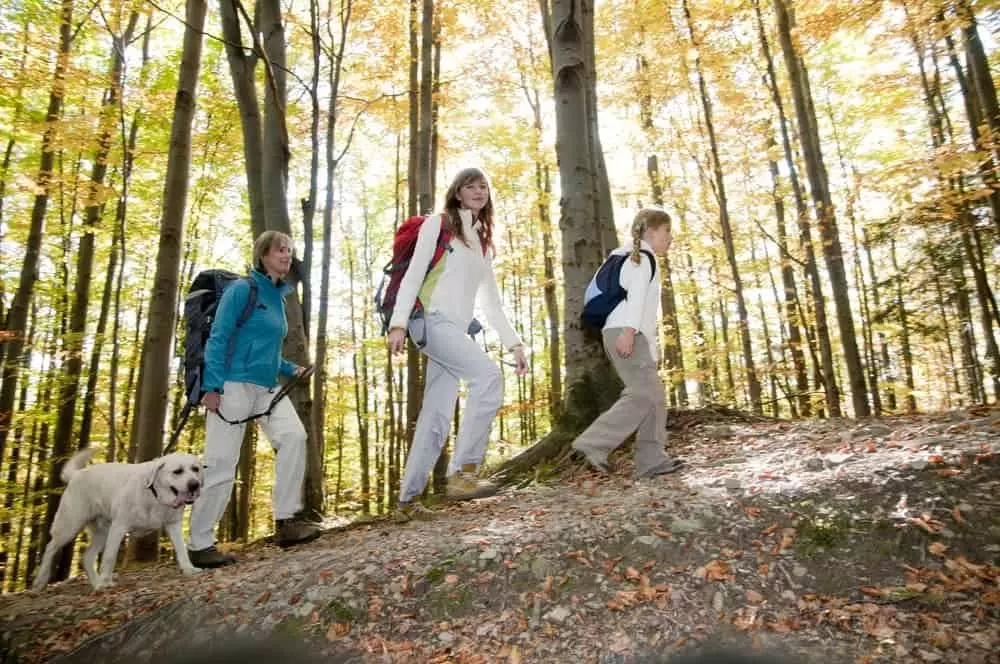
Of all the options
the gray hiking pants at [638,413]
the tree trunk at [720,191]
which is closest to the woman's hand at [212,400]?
the gray hiking pants at [638,413]

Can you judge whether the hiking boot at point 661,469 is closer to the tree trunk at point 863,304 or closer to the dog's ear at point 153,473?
the dog's ear at point 153,473

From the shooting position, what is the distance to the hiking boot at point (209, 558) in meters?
4.07

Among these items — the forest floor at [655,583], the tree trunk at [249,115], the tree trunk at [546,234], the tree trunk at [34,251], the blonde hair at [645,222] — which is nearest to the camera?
the forest floor at [655,583]

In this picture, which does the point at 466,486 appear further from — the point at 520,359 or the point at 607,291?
the point at 607,291

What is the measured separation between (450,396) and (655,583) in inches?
80.9

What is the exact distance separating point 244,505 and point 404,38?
382 inches

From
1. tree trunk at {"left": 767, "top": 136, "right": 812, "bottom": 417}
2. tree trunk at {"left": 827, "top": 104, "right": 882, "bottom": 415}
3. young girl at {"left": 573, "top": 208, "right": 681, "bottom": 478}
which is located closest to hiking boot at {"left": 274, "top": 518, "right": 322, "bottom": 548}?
young girl at {"left": 573, "top": 208, "right": 681, "bottom": 478}

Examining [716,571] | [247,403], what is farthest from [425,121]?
[716,571]

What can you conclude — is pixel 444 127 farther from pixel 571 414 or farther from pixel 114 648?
pixel 114 648

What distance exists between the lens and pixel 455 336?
3.97 m

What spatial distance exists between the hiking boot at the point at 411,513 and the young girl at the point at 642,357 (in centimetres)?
140

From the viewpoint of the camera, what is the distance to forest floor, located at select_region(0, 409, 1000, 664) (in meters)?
2.28

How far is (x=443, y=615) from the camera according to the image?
265 centimetres

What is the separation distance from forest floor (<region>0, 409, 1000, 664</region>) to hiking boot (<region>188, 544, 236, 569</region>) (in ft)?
0.86
